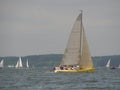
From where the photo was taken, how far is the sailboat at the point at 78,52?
102 m

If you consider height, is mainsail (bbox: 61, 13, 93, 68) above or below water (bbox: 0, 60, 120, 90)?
above

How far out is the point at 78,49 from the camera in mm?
103062

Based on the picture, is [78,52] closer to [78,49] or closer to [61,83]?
[78,49]

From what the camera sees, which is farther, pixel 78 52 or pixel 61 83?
pixel 78 52

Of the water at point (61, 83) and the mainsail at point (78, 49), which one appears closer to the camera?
the water at point (61, 83)

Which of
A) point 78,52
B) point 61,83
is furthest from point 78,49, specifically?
point 61,83

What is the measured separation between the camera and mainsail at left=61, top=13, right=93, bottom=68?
102 meters

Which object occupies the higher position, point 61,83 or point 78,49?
point 78,49

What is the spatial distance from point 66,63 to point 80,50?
363cm

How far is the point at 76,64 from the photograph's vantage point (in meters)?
104

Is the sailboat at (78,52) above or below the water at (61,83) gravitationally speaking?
above

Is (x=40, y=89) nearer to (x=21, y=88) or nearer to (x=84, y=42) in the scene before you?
(x=21, y=88)

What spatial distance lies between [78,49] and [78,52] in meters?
0.54

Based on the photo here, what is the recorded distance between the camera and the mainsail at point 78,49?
4006 inches
